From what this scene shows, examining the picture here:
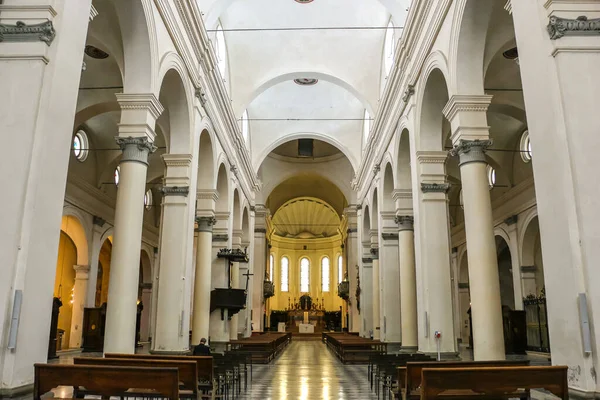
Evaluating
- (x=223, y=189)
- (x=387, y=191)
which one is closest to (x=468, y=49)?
(x=387, y=191)

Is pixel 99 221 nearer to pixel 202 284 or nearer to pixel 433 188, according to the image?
pixel 202 284

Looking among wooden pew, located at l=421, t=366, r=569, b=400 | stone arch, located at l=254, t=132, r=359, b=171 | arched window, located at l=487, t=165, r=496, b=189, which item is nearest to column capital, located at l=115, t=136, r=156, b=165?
wooden pew, located at l=421, t=366, r=569, b=400

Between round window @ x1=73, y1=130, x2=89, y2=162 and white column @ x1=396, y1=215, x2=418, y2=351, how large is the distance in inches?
434

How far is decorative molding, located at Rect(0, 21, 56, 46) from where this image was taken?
18.9 ft

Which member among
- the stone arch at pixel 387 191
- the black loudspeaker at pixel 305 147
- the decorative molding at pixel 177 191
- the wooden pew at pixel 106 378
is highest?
the black loudspeaker at pixel 305 147

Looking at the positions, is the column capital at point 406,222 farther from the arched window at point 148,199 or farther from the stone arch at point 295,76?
the arched window at point 148,199

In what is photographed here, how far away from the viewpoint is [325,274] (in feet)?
155

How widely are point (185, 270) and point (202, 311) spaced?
341 cm

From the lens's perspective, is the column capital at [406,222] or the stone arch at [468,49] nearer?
the stone arch at [468,49]

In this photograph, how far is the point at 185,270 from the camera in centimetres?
1251

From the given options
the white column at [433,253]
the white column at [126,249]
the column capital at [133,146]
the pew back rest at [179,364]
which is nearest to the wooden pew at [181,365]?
the pew back rest at [179,364]

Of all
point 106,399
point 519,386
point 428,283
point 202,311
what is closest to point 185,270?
point 202,311

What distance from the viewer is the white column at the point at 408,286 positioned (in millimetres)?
14734

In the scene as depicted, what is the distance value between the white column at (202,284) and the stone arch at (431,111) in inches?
265
